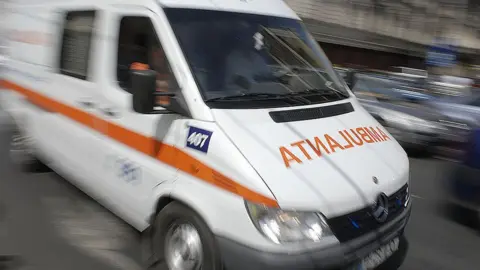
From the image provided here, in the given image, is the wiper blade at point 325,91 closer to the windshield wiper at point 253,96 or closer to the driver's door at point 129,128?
the windshield wiper at point 253,96

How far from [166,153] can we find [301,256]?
3.82 ft

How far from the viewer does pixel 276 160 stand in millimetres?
2867

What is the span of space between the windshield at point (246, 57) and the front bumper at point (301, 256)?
101cm

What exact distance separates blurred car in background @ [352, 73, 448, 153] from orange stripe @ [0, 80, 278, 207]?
440 cm

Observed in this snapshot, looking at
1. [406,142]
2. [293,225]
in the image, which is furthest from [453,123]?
[293,225]

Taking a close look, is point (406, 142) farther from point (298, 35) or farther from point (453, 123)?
point (298, 35)

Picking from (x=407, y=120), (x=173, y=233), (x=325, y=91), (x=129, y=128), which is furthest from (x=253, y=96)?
(x=407, y=120)

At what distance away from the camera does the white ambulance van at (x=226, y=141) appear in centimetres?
273

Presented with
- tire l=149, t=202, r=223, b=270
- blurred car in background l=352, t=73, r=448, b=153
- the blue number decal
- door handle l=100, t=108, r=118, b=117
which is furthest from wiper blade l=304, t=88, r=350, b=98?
blurred car in background l=352, t=73, r=448, b=153

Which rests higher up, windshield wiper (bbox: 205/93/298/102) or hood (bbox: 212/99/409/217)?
windshield wiper (bbox: 205/93/298/102)

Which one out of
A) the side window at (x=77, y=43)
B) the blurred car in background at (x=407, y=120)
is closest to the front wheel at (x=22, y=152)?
the side window at (x=77, y=43)

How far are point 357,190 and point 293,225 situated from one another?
1.70 feet

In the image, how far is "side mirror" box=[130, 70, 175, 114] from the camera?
9.46 ft

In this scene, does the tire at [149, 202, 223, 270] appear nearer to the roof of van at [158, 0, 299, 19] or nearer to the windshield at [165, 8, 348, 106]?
the windshield at [165, 8, 348, 106]
